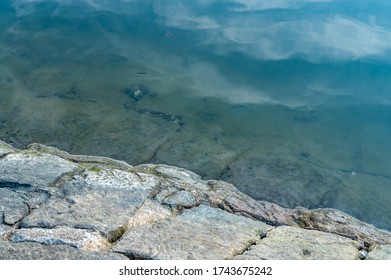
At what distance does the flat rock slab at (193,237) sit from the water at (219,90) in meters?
5.16

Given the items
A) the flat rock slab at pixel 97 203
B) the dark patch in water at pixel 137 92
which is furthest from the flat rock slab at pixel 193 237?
the dark patch in water at pixel 137 92

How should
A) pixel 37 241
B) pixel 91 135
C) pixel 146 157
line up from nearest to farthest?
pixel 37 241, pixel 146 157, pixel 91 135

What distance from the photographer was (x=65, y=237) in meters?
5.33

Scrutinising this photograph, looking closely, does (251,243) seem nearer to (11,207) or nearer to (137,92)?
(11,207)

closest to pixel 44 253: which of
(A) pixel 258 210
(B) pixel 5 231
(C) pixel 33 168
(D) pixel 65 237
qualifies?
(D) pixel 65 237

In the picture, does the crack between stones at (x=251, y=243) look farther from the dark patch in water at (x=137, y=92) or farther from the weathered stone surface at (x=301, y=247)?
the dark patch in water at (x=137, y=92)

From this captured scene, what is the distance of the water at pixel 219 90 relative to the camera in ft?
41.1

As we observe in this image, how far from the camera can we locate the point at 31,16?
1024 inches

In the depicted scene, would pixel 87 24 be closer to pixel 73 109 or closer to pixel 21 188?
pixel 73 109

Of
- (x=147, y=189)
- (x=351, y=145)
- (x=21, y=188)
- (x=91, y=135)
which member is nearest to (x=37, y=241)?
(x=21, y=188)

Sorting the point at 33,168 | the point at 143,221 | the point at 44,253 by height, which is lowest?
the point at 33,168

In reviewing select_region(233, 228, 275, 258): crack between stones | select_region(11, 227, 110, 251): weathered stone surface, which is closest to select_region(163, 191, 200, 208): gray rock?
select_region(233, 228, 275, 258): crack between stones

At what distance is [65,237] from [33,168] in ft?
7.22

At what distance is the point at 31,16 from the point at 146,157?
56.3 ft
